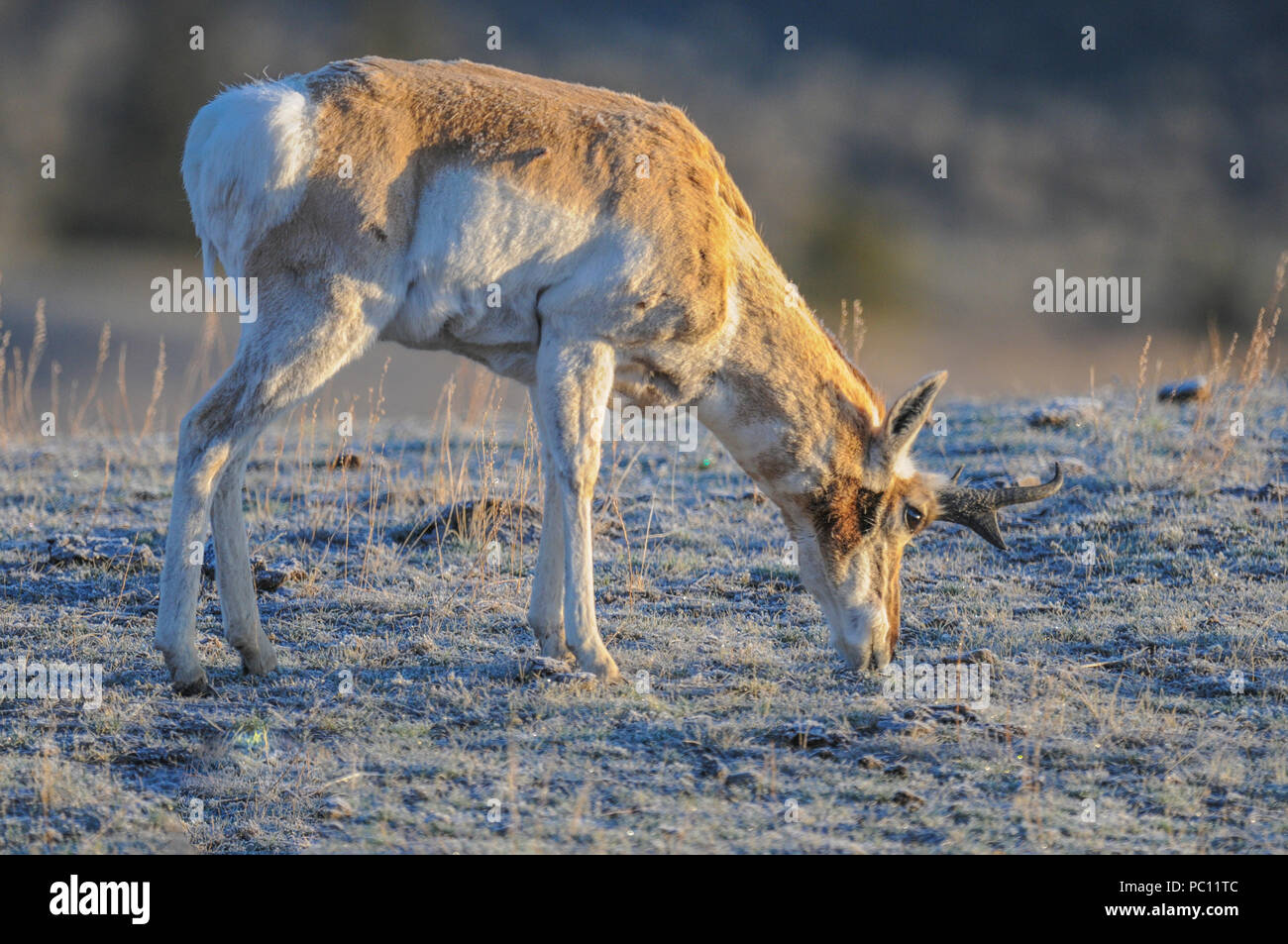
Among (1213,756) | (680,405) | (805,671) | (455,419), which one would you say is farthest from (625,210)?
(455,419)

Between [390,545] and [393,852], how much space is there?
5.06 meters

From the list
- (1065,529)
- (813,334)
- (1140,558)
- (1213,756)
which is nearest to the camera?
(1213,756)

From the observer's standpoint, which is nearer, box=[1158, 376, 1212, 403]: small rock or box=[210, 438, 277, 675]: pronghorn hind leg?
box=[210, 438, 277, 675]: pronghorn hind leg

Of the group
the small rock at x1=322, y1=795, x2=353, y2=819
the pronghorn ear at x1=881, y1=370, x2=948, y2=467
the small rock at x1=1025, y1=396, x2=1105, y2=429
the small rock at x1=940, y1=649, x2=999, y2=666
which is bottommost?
Result: the small rock at x1=322, y1=795, x2=353, y2=819

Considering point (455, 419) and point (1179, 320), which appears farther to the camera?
point (1179, 320)

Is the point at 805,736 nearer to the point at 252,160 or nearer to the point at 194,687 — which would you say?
the point at 194,687

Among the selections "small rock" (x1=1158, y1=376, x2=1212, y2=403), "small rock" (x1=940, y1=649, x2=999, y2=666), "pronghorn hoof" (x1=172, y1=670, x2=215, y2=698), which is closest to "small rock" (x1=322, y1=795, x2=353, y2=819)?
"pronghorn hoof" (x1=172, y1=670, x2=215, y2=698)

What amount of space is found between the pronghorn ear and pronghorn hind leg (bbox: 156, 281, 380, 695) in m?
2.67

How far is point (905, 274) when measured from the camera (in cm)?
5119

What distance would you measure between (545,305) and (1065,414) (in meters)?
7.97

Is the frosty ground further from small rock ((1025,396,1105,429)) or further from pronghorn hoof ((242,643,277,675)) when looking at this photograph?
small rock ((1025,396,1105,429))

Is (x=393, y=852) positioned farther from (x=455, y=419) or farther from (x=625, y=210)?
(x=455, y=419)

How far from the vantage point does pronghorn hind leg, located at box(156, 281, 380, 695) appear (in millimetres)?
6516

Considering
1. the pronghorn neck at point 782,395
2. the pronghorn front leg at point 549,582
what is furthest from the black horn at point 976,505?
the pronghorn front leg at point 549,582
